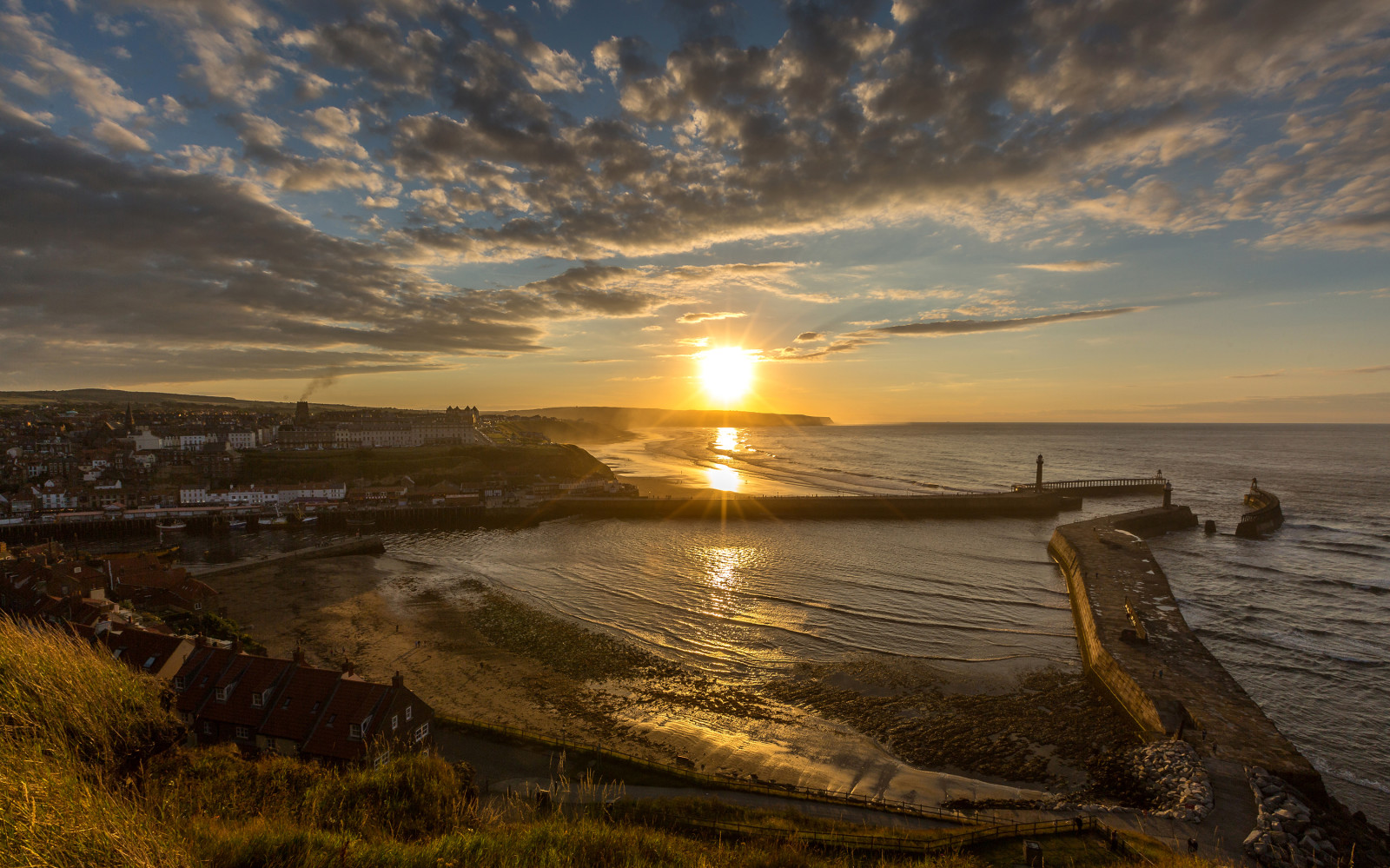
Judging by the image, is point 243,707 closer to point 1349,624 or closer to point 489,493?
point 1349,624

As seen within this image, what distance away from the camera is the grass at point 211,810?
15.7ft

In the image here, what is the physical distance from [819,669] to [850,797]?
30.7 ft

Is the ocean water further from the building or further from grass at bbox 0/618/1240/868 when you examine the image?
grass at bbox 0/618/1240/868

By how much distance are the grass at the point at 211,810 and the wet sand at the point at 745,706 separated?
5873 millimetres

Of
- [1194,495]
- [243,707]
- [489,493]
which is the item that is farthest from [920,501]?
[243,707]

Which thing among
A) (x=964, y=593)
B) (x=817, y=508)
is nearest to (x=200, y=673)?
(x=964, y=593)

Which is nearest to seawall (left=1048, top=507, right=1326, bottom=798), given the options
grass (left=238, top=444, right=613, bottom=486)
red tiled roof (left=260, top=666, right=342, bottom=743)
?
red tiled roof (left=260, top=666, right=342, bottom=743)

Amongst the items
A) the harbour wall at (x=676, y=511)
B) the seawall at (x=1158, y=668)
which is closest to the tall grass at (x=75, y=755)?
the seawall at (x=1158, y=668)

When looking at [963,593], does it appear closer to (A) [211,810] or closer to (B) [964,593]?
(B) [964,593]

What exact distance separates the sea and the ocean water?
0.13 metres

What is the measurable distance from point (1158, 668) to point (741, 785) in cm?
1686

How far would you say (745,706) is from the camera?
2206 cm

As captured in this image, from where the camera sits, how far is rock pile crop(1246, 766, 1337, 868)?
1275 centimetres

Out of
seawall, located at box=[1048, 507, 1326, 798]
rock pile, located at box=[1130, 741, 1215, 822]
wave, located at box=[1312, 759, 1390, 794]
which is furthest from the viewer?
wave, located at box=[1312, 759, 1390, 794]
